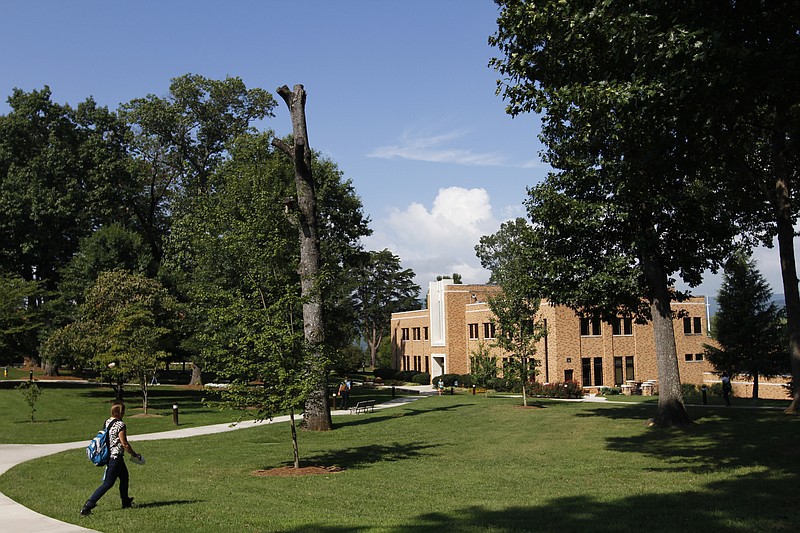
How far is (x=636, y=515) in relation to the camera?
31.9ft

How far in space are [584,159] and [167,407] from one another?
83.1 feet

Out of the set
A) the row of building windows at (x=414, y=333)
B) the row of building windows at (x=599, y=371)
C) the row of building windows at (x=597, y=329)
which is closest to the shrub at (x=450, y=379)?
the row of building windows at (x=597, y=329)

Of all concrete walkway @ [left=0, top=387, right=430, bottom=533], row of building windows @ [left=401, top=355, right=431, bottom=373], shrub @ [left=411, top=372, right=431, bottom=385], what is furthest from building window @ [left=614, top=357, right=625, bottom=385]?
row of building windows @ [left=401, top=355, right=431, bottom=373]

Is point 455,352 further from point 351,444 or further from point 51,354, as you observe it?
point 351,444

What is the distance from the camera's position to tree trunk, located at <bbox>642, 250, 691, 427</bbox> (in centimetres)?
2316

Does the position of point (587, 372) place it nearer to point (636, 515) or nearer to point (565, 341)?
point (565, 341)

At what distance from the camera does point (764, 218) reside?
2870cm

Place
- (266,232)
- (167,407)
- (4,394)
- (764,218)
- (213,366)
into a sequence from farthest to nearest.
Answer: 1. (4,394)
2. (167,407)
3. (764,218)
4. (266,232)
5. (213,366)

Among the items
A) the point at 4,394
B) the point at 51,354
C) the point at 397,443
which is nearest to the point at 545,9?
the point at 397,443

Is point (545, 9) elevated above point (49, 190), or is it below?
below

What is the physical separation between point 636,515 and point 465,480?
511 cm

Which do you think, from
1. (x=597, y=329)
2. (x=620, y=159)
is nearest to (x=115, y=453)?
(x=620, y=159)

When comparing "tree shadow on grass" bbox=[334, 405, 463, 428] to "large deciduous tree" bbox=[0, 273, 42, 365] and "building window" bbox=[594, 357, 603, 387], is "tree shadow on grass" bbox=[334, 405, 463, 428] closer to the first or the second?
"building window" bbox=[594, 357, 603, 387]

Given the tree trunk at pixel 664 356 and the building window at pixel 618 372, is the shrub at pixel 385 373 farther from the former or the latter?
the tree trunk at pixel 664 356
